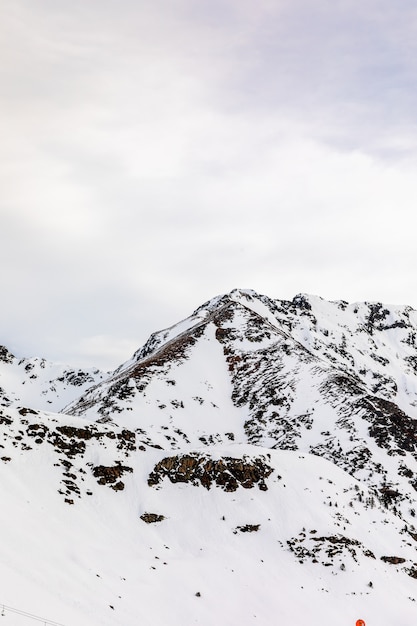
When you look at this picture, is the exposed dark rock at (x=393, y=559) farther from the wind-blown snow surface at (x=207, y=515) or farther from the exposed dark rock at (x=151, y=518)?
the exposed dark rock at (x=151, y=518)

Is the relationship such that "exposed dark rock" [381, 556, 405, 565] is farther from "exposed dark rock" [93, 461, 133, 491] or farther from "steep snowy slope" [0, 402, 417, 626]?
"exposed dark rock" [93, 461, 133, 491]

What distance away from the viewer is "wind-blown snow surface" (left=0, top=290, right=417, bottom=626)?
30172 millimetres

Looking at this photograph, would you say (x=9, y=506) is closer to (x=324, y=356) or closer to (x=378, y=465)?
(x=378, y=465)

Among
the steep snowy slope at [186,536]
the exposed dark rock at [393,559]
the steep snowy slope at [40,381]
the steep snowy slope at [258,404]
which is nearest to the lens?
the steep snowy slope at [186,536]

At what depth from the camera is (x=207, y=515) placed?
42562 millimetres

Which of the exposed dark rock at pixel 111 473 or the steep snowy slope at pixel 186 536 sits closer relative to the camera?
the steep snowy slope at pixel 186 536

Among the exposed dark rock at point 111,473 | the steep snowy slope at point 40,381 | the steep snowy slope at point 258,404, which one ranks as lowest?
the exposed dark rock at point 111,473

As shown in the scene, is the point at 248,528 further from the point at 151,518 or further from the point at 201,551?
the point at 151,518

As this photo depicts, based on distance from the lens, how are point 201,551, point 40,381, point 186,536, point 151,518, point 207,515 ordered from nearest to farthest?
1. point 201,551
2. point 186,536
3. point 151,518
4. point 207,515
5. point 40,381

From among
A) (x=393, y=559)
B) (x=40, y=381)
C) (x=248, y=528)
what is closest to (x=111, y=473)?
(x=248, y=528)

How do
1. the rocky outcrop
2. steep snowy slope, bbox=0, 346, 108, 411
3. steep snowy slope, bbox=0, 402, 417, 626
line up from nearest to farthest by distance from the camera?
steep snowy slope, bbox=0, 402, 417, 626, the rocky outcrop, steep snowy slope, bbox=0, 346, 108, 411

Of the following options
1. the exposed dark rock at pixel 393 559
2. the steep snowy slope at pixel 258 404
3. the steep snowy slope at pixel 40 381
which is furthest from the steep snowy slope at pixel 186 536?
the steep snowy slope at pixel 40 381

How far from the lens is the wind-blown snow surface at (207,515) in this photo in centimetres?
3017

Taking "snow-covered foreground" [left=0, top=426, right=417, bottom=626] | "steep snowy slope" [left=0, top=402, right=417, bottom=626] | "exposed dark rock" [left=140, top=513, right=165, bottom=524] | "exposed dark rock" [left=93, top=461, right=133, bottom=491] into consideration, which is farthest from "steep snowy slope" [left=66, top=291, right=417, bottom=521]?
"exposed dark rock" [left=140, top=513, right=165, bottom=524]
